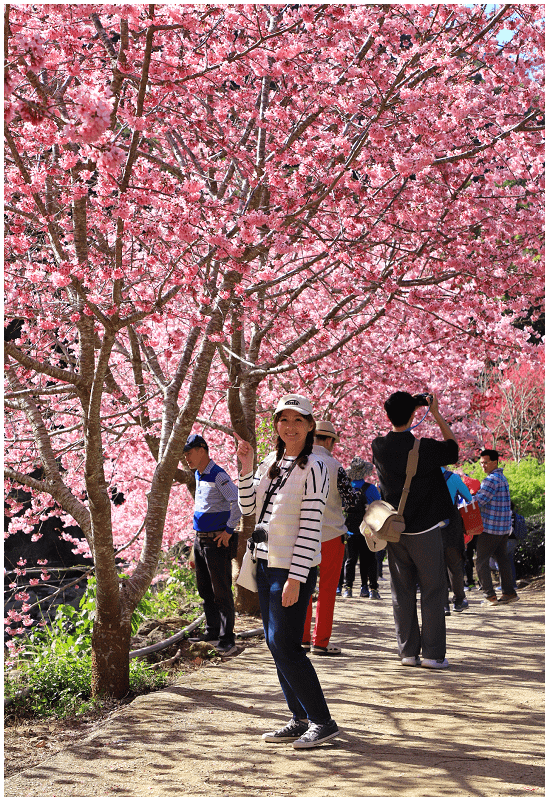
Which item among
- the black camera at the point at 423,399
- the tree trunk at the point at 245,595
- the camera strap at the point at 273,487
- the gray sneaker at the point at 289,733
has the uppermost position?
the black camera at the point at 423,399

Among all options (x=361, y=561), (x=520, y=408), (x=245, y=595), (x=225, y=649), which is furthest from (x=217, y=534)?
(x=520, y=408)

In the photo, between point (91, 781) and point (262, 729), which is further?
point (262, 729)

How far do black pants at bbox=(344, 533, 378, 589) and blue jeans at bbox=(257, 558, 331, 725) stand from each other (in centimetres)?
746

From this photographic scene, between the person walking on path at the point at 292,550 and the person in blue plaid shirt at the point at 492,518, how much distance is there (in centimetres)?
603

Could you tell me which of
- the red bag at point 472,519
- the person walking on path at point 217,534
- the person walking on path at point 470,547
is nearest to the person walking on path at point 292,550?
the person walking on path at point 217,534

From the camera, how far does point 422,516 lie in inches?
242

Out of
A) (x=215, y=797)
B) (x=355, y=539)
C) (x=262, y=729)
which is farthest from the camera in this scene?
(x=355, y=539)

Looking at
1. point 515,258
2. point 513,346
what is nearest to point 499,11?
point 515,258

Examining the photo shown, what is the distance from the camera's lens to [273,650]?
4.33 meters

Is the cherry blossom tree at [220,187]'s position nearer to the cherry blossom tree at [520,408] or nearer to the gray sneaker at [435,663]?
the gray sneaker at [435,663]

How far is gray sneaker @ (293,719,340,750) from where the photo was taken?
4.29 m

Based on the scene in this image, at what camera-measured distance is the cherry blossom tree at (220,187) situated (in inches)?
213

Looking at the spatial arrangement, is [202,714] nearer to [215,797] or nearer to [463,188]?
[215,797]

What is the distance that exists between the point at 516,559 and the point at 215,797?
422 inches
